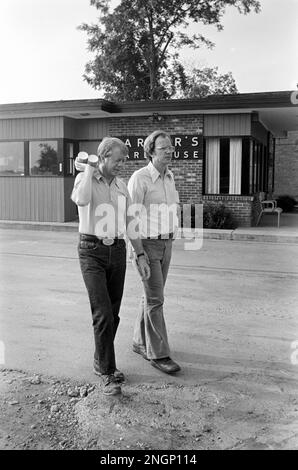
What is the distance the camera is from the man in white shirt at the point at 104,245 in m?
3.84

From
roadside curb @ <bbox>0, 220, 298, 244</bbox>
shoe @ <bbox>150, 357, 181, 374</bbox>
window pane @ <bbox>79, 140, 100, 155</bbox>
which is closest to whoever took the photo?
shoe @ <bbox>150, 357, 181, 374</bbox>

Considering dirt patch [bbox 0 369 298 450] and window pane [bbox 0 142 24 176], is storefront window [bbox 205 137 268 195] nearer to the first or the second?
window pane [bbox 0 142 24 176]

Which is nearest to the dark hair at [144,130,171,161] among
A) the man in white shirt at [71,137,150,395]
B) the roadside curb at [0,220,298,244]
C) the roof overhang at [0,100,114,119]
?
the man in white shirt at [71,137,150,395]

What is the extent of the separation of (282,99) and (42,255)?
22.8 feet

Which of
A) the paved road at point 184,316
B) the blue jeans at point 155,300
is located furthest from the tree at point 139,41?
the blue jeans at point 155,300

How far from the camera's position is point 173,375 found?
422cm

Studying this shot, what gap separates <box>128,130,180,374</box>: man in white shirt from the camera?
4266 millimetres

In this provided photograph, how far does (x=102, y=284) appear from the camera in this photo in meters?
3.86

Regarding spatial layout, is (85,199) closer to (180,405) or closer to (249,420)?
(180,405)

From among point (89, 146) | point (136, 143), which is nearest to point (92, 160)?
point (136, 143)

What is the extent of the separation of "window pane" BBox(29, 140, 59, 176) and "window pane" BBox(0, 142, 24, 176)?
1.13 feet

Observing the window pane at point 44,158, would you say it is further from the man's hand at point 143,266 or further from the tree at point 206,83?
the tree at point 206,83

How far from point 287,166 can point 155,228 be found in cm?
2296
